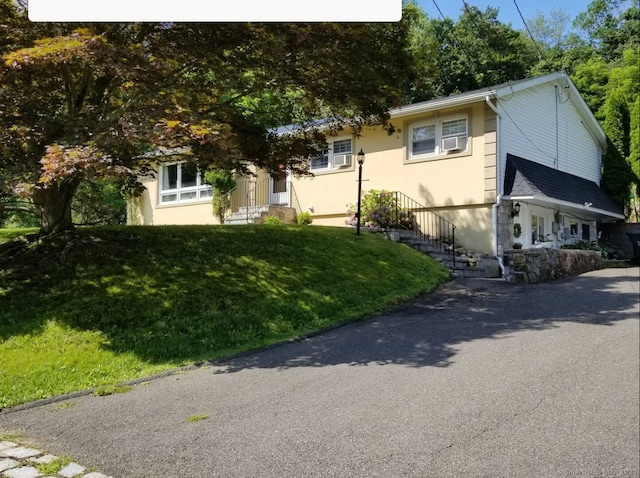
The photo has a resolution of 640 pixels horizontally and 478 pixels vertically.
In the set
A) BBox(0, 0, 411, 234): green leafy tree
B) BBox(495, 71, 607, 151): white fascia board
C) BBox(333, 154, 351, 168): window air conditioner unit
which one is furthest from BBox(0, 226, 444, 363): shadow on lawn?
BBox(495, 71, 607, 151): white fascia board

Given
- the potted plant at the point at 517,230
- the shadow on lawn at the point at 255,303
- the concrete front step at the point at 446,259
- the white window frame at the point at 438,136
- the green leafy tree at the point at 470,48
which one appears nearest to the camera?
the shadow on lawn at the point at 255,303

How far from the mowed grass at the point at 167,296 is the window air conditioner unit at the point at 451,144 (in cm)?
428

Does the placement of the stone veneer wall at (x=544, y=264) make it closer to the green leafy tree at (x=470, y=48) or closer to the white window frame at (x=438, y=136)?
the white window frame at (x=438, y=136)

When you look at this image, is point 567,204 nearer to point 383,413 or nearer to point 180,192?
point 383,413

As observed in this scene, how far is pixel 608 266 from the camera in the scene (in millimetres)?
16094

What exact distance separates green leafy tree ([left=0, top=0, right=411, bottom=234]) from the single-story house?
3.94 m

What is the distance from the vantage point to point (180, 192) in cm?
1916

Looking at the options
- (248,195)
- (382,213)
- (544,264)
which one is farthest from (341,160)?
(544,264)

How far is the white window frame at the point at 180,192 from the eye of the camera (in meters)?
18.5

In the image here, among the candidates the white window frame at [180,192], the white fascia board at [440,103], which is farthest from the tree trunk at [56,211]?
the white window frame at [180,192]

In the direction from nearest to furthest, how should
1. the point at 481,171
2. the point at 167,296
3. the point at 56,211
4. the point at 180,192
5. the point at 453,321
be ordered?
the point at 167,296, the point at 453,321, the point at 56,211, the point at 481,171, the point at 180,192

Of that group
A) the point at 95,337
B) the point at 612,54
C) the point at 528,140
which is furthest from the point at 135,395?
the point at 612,54

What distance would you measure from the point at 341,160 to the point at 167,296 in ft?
30.7

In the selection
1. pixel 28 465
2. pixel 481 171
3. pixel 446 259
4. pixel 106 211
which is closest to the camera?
pixel 28 465
